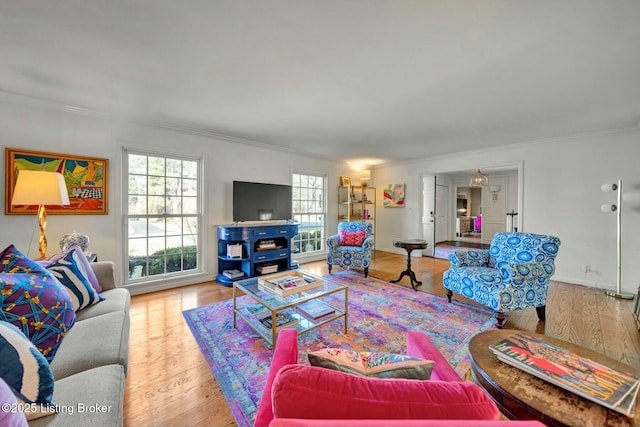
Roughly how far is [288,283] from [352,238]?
222cm

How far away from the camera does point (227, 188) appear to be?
4.05m

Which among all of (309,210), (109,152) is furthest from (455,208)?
(109,152)

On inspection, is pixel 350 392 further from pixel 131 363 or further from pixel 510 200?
pixel 510 200

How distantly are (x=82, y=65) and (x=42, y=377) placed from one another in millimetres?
2327

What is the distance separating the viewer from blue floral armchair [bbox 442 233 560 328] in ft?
7.72

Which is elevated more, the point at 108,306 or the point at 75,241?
the point at 75,241

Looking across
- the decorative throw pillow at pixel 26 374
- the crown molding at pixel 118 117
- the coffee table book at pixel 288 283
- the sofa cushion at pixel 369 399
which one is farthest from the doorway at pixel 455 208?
the decorative throw pillow at pixel 26 374

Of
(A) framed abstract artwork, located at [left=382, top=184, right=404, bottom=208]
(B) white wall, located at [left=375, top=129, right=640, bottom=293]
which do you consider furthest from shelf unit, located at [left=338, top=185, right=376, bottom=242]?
(B) white wall, located at [left=375, top=129, right=640, bottom=293]

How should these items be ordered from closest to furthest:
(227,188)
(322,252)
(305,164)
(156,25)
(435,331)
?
(156,25) → (435,331) → (227,188) → (305,164) → (322,252)

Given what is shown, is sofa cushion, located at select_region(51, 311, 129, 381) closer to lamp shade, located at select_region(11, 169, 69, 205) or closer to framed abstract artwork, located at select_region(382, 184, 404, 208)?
lamp shade, located at select_region(11, 169, 69, 205)

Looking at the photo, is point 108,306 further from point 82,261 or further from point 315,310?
point 315,310

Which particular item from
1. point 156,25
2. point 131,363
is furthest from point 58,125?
point 131,363

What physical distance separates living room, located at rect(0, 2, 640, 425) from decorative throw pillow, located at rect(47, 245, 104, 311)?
2.02 feet

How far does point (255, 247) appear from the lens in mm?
3986
